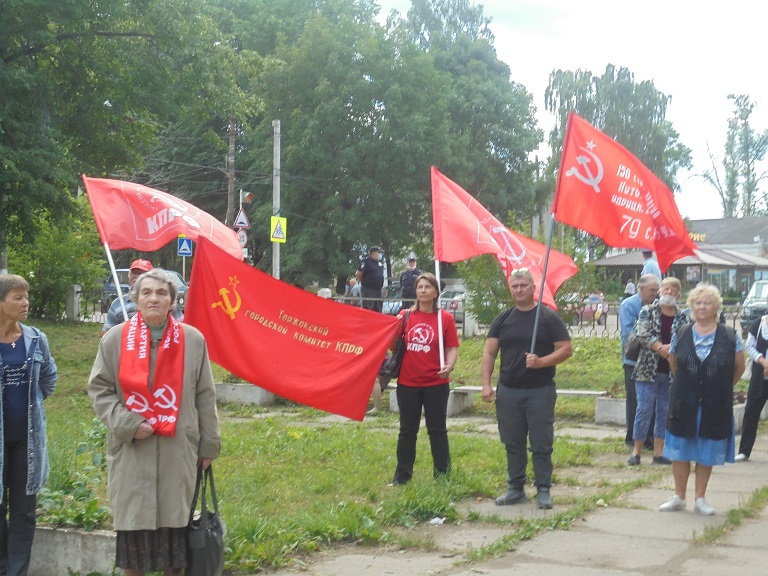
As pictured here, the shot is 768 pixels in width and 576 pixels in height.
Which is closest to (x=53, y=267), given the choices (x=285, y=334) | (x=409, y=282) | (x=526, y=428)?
(x=409, y=282)

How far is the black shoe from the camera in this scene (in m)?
7.62

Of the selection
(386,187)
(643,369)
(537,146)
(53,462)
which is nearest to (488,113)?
(537,146)

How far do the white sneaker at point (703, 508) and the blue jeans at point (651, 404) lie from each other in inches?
88.3

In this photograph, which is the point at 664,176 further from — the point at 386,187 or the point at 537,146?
the point at 386,187

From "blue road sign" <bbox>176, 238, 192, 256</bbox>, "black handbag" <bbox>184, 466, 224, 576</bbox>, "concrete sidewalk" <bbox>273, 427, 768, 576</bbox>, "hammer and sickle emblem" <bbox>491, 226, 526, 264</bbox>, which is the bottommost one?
"concrete sidewalk" <bbox>273, 427, 768, 576</bbox>

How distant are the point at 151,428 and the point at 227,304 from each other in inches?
138

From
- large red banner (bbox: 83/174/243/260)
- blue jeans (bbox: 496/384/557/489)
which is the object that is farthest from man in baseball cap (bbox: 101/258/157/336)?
blue jeans (bbox: 496/384/557/489)

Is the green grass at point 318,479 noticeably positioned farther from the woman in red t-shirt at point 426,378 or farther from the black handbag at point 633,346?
the black handbag at point 633,346

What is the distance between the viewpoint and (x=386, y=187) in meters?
42.7

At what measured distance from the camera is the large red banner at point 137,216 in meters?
9.75

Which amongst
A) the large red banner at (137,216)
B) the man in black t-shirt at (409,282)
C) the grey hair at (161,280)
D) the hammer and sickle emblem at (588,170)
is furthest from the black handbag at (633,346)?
the man in black t-shirt at (409,282)

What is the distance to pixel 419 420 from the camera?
8.33m

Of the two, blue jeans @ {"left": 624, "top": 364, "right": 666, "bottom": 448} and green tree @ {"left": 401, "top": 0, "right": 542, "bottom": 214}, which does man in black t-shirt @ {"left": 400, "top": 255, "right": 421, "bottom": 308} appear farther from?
green tree @ {"left": 401, "top": 0, "right": 542, "bottom": 214}

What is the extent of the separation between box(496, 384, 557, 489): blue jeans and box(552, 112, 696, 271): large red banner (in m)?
1.87
